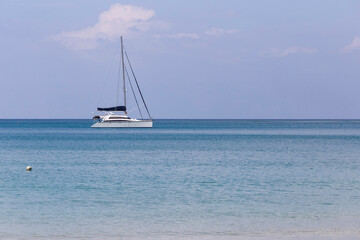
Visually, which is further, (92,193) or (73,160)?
(73,160)

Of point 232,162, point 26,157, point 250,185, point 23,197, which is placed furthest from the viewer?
point 26,157

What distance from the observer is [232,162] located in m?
48.5

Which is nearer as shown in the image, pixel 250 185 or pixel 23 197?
pixel 23 197

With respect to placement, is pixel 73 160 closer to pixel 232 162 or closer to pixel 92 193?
pixel 232 162

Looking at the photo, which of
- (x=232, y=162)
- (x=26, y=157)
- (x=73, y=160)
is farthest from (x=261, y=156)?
(x=26, y=157)

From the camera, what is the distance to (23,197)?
28109 mm

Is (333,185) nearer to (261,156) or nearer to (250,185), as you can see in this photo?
(250,185)

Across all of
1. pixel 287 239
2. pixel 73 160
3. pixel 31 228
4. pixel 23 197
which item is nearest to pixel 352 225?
pixel 287 239

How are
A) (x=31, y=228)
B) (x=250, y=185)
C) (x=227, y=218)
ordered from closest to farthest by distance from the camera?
(x=31, y=228) < (x=227, y=218) < (x=250, y=185)

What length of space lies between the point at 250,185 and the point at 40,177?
1384cm

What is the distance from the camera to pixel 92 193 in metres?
29.2

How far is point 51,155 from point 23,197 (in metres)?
29.9

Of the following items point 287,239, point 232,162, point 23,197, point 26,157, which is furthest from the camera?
point 26,157

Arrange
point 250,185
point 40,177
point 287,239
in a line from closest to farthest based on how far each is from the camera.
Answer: point 287,239, point 250,185, point 40,177
